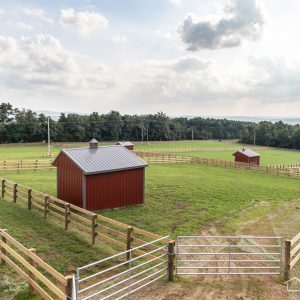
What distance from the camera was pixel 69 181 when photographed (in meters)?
19.6

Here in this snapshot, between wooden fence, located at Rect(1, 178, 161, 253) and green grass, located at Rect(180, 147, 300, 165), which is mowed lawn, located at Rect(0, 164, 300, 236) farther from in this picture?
green grass, located at Rect(180, 147, 300, 165)

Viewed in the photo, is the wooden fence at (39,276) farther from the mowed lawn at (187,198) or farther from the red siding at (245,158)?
the red siding at (245,158)

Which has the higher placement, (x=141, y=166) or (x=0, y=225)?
(x=141, y=166)

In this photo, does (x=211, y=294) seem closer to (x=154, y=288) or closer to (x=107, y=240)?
(x=154, y=288)

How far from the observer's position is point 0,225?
14.4 m

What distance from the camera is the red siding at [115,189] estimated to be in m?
18.7

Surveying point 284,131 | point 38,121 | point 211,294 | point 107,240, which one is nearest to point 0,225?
point 107,240

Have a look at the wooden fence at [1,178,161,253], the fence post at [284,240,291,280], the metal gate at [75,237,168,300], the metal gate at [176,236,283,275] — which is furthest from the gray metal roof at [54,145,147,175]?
the fence post at [284,240,291,280]

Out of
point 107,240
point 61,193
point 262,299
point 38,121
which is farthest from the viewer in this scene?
point 38,121

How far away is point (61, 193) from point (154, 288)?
12.3 meters

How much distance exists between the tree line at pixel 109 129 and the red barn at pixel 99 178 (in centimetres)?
7614

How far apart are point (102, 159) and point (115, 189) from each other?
1804 mm

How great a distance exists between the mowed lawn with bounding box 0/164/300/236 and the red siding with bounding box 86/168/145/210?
0.59 metres

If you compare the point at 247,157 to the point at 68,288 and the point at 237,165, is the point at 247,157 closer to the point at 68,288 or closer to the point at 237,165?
the point at 237,165
